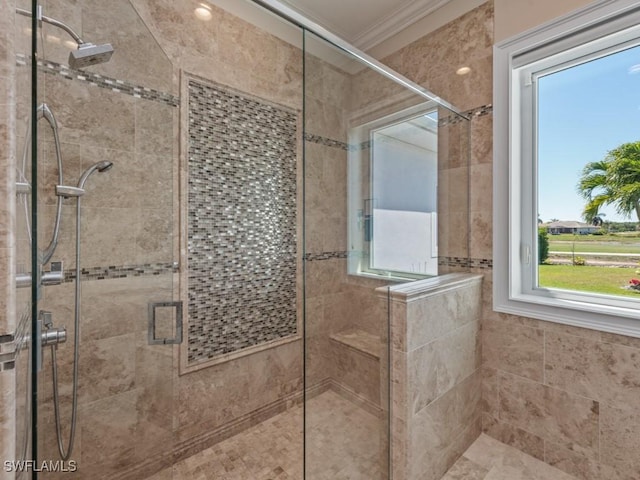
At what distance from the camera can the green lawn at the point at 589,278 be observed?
58.6 inches

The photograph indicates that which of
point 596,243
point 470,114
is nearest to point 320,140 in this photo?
point 470,114

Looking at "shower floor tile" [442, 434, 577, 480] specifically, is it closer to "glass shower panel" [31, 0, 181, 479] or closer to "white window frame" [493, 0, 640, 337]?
"white window frame" [493, 0, 640, 337]

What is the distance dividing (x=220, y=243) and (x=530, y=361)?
A: 188 centimetres

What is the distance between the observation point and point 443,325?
146 cm

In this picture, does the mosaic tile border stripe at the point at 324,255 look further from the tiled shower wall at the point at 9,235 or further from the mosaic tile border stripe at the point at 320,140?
the tiled shower wall at the point at 9,235

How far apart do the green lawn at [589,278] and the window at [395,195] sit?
2.04 feet

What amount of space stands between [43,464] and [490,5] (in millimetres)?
2777

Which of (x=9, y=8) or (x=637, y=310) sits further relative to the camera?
(x=637, y=310)

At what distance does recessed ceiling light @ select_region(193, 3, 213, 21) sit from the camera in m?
1.72

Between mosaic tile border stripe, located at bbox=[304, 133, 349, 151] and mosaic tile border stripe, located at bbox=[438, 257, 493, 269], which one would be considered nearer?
mosaic tile border stripe, located at bbox=[304, 133, 349, 151]

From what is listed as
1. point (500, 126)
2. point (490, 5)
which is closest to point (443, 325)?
point (500, 126)

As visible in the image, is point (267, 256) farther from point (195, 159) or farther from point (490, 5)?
point (490, 5)

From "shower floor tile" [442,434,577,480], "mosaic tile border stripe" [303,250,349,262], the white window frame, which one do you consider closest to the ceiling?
the white window frame

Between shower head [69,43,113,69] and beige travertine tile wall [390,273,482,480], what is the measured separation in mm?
1337
